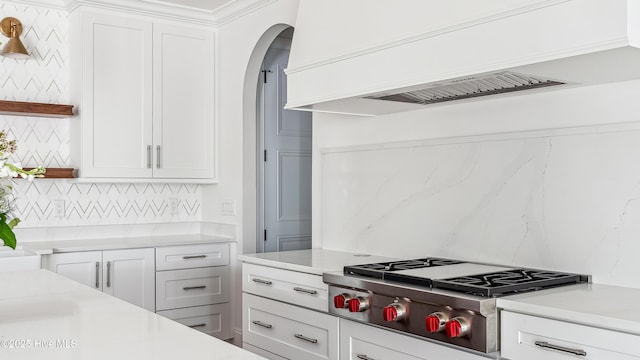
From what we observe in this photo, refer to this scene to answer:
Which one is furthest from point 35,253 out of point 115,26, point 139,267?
point 115,26

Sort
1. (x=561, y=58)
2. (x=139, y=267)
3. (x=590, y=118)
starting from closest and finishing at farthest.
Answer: (x=561, y=58) < (x=590, y=118) < (x=139, y=267)

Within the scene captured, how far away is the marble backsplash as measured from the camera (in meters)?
2.36

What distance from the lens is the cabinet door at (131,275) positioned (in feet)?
13.7

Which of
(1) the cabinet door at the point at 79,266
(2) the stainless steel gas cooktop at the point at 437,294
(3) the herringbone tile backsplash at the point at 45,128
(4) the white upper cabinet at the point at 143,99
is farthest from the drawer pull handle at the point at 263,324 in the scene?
(3) the herringbone tile backsplash at the point at 45,128

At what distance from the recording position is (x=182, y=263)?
4.45 metres

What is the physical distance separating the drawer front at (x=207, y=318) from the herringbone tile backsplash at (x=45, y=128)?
87 cm

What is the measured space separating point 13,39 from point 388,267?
9.60ft

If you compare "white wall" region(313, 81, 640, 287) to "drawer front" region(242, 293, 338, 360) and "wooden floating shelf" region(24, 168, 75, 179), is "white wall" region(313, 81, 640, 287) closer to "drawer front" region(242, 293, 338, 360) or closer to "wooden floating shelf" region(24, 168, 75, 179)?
"drawer front" region(242, 293, 338, 360)

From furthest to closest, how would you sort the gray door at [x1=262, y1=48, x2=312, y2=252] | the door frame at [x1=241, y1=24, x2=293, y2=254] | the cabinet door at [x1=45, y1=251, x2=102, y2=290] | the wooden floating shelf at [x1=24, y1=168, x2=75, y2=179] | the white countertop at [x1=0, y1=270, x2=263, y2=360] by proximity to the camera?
1. the gray door at [x1=262, y1=48, x2=312, y2=252]
2. the door frame at [x1=241, y1=24, x2=293, y2=254]
3. the wooden floating shelf at [x1=24, y1=168, x2=75, y2=179]
4. the cabinet door at [x1=45, y1=251, x2=102, y2=290]
5. the white countertop at [x1=0, y1=270, x2=263, y2=360]

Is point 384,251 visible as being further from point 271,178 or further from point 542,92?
point 271,178

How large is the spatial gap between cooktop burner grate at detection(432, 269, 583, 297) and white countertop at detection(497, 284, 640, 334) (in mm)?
35

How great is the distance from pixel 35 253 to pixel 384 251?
6.89ft

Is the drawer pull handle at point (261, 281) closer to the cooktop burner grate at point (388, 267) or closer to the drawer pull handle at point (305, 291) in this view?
the drawer pull handle at point (305, 291)

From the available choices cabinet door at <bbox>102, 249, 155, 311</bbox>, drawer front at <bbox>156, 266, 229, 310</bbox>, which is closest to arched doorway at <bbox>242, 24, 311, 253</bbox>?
drawer front at <bbox>156, 266, 229, 310</bbox>
